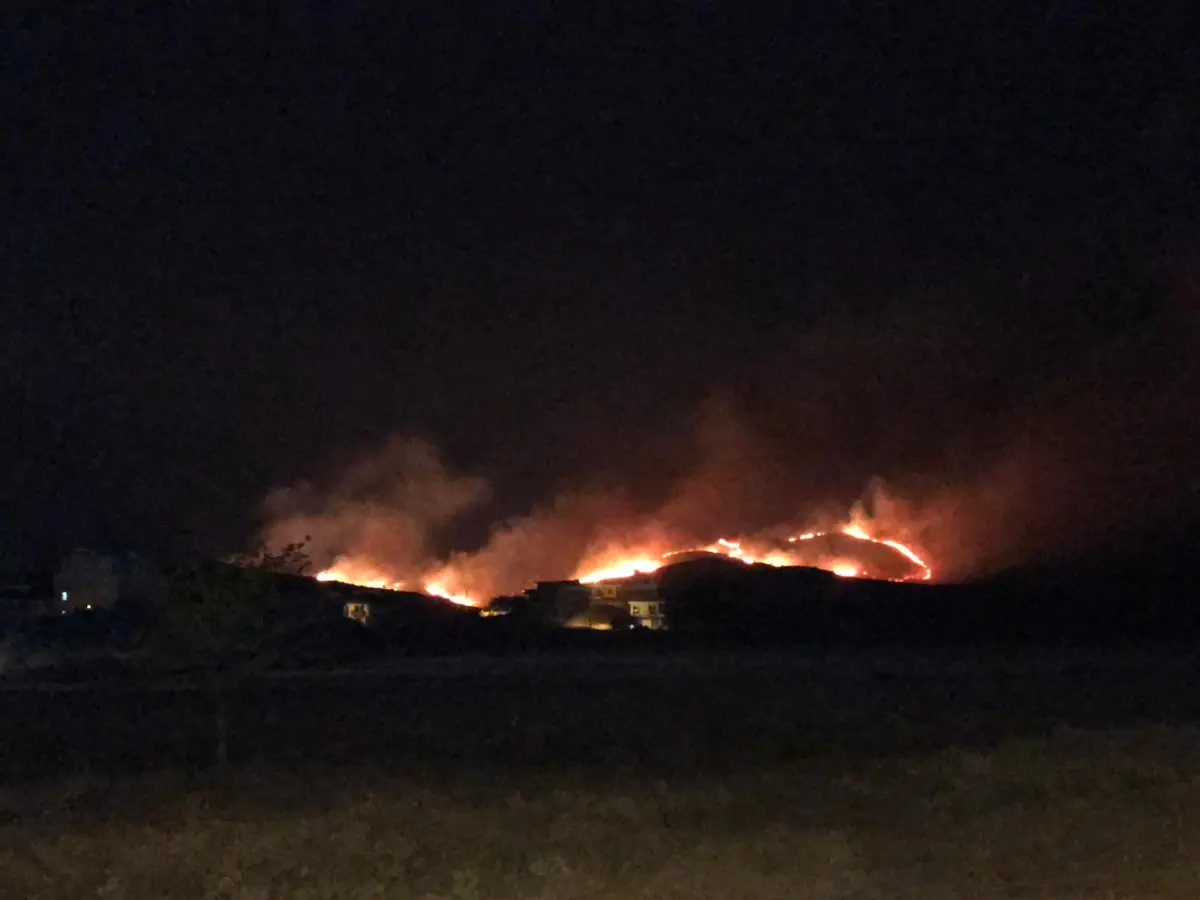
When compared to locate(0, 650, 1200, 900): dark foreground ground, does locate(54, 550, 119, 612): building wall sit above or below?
above

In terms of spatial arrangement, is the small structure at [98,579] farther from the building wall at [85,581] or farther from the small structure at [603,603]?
the small structure at [603,603]

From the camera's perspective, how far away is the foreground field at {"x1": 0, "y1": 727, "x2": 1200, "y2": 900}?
506 inches

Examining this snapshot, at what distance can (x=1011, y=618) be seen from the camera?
87000mm

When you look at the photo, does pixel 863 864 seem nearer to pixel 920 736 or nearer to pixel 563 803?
pixel 563 803

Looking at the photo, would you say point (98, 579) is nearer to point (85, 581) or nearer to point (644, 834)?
point (85, 581)

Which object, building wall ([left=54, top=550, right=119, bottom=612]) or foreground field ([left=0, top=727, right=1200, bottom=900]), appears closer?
foreground field ([left=0, top=727, right=1200, bottom=900])

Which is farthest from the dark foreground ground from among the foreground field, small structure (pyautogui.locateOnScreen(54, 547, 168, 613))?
small structure (pyautogui.locateOnScreen(54, 547, 168, 613))

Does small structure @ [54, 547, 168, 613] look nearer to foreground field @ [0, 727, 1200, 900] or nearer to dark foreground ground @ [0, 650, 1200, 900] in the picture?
dark foreground ground @ [0, 650, 1200, 900]

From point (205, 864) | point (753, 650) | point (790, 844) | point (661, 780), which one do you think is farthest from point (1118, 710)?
point (753, 650)

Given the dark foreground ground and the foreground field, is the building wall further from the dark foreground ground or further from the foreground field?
the foreground field

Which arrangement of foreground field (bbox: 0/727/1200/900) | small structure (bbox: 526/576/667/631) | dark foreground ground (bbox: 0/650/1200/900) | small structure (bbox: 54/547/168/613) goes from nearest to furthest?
1. foreground field (bbox: 0/727/1200/900)
2. dark foreground ground (bbox: 0/650/1200/900)
3. small structure (bbox: 526/576/667/631)
4. small structure (bbox: 54/547/168/613)

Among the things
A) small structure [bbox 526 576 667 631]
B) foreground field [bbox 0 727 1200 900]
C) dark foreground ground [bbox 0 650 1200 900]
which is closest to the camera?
foreground field [bbox 0 727 1200 900]

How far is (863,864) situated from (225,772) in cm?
1355

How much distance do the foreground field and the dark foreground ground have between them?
0.17 ft
